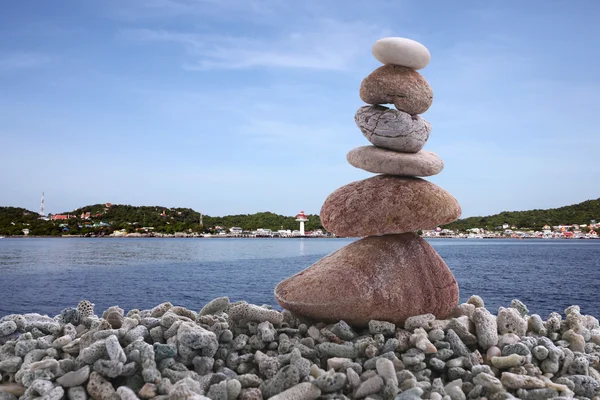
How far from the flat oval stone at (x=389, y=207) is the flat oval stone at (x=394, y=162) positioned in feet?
0.61

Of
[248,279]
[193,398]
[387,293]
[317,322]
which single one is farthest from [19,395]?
[248,279]

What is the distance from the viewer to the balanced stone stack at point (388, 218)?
372 inches

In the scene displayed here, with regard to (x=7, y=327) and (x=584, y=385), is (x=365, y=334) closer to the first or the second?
(x=584, y=385)

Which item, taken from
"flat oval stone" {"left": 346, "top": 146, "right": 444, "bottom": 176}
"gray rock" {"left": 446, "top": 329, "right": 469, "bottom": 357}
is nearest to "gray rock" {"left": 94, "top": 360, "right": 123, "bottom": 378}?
"gray rock" {"left": 446, "top": 329, "right": 469, "bottom": 357}

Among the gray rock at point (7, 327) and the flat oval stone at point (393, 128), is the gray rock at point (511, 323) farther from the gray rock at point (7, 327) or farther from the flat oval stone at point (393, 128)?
the gray rock at point (7, 327)

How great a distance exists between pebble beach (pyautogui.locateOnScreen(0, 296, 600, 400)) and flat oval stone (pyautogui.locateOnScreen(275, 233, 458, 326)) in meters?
0.30

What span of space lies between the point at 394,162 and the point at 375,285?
90.9 inches

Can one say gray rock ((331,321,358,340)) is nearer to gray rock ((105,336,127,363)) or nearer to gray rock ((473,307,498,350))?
gray rock ((473,307,498,350))

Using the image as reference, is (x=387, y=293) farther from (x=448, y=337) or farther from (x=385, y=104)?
(x=385, y=104)

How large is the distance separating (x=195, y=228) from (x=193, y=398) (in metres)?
165

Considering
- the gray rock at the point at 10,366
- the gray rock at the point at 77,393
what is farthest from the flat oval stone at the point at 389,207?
the gray rock at the point at 10,366

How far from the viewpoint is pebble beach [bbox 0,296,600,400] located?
7441 millimetres

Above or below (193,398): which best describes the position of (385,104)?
above

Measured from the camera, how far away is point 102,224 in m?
162
